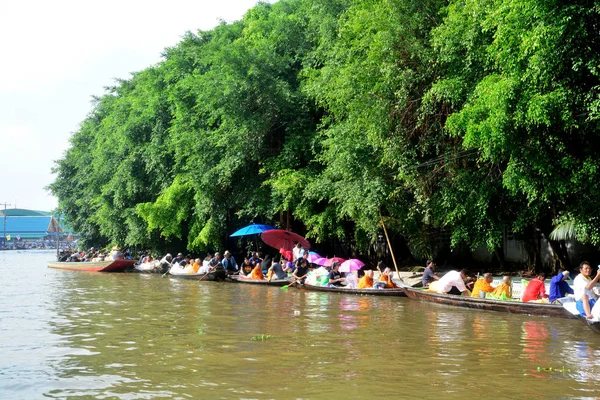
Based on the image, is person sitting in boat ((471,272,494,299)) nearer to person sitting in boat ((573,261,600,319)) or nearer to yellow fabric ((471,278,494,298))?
yellow fabric ((471,278,494,298))

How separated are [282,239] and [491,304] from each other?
12909 millimetres

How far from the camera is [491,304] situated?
1507cm

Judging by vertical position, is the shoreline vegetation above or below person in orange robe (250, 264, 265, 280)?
above

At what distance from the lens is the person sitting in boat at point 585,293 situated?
38.8 ft

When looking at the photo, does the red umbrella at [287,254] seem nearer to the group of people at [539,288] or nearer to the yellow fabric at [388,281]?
the yellow fabric at [388,281]

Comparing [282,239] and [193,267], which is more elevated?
[282,239]

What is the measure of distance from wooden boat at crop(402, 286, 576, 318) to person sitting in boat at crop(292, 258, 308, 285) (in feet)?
18.0

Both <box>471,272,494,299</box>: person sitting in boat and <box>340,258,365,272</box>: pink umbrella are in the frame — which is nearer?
<box>471,272,494,299</box>: person sitting in boat

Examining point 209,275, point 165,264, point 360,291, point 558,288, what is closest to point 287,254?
point 209,275

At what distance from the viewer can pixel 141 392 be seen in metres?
7.65

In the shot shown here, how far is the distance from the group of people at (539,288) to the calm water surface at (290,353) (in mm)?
608

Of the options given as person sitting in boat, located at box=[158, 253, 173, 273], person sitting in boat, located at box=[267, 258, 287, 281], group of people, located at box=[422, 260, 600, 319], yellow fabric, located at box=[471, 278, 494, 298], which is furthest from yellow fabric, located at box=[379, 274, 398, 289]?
person sitting in boat, located at box=[158, 253, 173, 273]

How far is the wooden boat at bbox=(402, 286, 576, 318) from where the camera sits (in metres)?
13.8

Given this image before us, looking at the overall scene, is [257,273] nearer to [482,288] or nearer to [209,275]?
[209,275]
